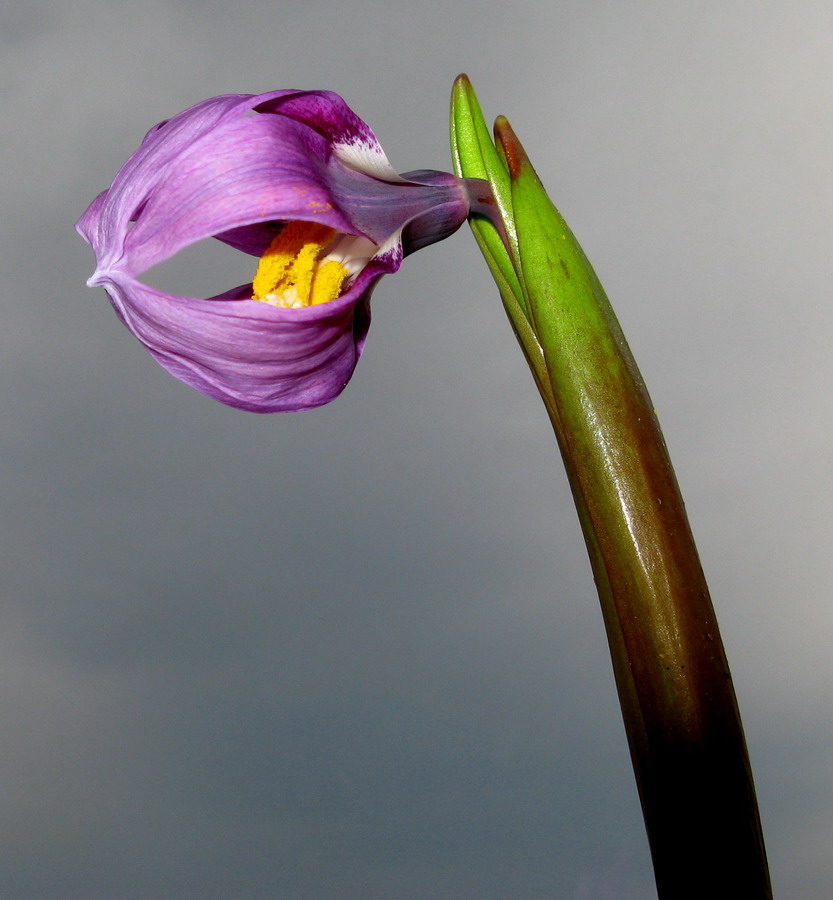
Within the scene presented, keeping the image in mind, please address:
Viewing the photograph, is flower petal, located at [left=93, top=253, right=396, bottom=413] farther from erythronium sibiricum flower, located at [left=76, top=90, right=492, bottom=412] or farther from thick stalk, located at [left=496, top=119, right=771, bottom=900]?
thick stalk, located at [left=496, top=119, right=771, bottom=900]

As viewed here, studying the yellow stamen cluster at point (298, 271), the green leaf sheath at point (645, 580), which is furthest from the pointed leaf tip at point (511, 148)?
the yellow stamen cluster at point (298, 271)

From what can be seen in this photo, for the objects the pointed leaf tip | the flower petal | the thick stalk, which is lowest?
the thick stalk

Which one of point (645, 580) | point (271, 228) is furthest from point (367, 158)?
point (645, 580)

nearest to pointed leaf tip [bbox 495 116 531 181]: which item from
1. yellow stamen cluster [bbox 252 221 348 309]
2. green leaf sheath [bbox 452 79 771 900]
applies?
green leaf sheath [bbox 452 79 771 900]

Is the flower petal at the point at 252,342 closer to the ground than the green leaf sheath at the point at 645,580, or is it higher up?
higher up

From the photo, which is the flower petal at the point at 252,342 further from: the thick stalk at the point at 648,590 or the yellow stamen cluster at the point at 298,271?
the thick stalk at the point at 648,590

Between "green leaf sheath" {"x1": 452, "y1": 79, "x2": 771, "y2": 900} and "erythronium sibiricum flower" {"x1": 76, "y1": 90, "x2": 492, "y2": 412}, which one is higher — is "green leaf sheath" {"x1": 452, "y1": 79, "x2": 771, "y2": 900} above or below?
below

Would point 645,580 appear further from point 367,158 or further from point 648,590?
point 367,158

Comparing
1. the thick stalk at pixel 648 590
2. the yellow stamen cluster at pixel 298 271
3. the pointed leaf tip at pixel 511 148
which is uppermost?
the pointed leaf tip at pixel 511 148
